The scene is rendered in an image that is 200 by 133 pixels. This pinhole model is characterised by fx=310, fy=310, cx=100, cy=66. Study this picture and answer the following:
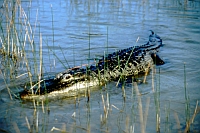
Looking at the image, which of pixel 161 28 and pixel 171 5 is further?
pixel 171 5

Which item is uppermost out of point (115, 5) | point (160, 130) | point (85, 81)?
point (115, 5)

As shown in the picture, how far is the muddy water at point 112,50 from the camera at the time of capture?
3613 mm

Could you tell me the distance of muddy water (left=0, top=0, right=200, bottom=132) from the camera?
3.61 meters

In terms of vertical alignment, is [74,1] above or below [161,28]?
above

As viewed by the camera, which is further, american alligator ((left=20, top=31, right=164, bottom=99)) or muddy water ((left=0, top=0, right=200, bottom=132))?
american alligator ((left=20, top=31, right=164, bottom=99))

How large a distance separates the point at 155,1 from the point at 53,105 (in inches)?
530

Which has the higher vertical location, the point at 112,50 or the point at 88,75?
the point at 112,50

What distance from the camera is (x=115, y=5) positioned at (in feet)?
48.1

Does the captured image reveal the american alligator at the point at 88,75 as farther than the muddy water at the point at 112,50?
Yes

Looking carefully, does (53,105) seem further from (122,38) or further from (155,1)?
(155,1)

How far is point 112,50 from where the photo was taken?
7445mm

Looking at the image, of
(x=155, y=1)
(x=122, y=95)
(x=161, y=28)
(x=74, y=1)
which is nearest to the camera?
(x=122, y=95)

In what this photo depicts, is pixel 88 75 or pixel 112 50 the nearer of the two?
pixel 88 75

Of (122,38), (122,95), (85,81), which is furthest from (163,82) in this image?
(122,38)
